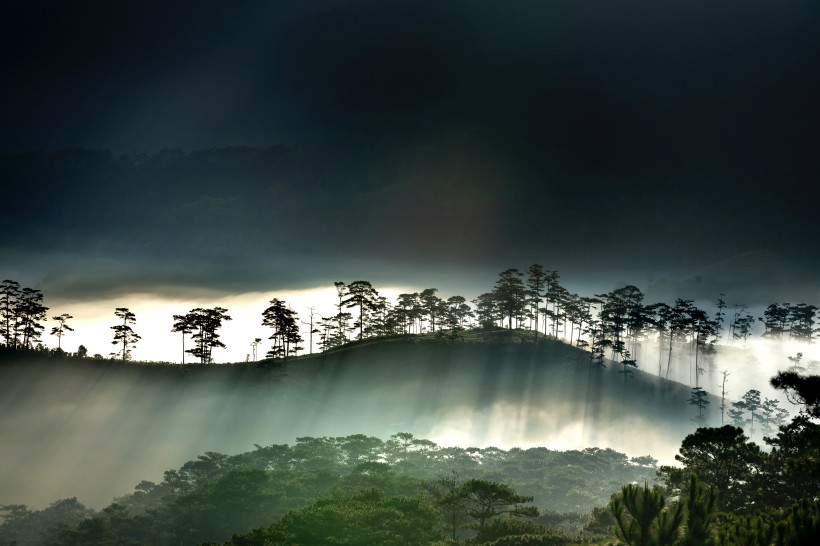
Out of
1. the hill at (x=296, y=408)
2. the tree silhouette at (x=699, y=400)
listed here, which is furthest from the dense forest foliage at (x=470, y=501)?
the tree silhouette at (x=699, y=400)

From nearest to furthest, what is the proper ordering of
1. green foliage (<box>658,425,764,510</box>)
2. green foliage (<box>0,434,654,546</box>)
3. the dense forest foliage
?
1. the dense forest foliage
2. green foliage (<box>658,425,764,510</box>)
3. green foliage (<box>0,434,654,546</box>)

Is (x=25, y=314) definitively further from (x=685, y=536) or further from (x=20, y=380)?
(x=685, y=536)

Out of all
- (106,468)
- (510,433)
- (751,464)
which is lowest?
(106,468)

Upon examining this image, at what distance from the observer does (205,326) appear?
18012 centimetres

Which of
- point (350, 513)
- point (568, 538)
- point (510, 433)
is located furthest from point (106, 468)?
point (568, 538)

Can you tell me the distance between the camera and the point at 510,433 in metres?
173

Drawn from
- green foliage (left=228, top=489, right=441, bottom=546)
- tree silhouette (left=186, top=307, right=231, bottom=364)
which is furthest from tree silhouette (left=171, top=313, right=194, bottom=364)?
green foliage (left=228, top=489, right=441, bottom=546)

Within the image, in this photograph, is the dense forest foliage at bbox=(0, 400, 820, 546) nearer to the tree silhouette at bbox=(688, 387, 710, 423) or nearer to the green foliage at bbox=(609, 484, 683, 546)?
the green foliage at bbox=(609, 484, 683, 546)

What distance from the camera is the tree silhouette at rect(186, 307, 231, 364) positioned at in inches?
7032

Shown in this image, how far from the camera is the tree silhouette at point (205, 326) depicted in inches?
7032

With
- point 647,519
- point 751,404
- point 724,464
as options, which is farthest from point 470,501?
point 751,404

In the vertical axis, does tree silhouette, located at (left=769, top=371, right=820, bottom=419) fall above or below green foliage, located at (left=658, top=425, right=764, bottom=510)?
above

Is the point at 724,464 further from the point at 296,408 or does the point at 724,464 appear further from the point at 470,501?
the point at 296,408

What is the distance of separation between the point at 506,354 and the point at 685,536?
158m
